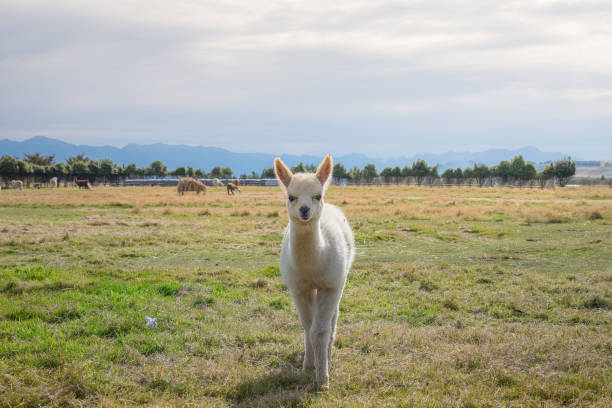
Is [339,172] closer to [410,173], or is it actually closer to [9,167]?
[410,173]

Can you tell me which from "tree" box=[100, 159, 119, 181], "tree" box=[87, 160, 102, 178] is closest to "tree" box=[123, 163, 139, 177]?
"tree" box=[100, 159, 119, 181]

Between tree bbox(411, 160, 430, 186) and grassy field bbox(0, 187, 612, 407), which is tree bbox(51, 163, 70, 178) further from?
grassy field bbox(0, 187, 612, 407)

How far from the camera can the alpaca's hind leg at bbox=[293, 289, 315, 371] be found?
17.5 ft

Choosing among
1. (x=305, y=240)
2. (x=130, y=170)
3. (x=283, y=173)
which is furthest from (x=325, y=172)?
(x=130, y=170)

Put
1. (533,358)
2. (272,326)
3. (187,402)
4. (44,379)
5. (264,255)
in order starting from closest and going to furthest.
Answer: (187,402), (44,379), (533,358), (272,326), (264,255)

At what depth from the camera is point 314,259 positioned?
4.95 m

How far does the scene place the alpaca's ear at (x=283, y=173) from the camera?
5066mm

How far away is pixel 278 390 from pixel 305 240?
1.74 meters

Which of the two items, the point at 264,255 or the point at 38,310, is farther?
the point at 264,255

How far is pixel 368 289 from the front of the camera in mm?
9297

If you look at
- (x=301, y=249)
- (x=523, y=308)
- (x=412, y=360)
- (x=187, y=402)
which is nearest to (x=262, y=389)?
(x=187, y=402)

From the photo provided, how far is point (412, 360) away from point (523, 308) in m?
3.46

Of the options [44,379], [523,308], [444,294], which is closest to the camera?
[44,379]

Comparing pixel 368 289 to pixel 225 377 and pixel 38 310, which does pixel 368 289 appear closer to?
pixel 225 377
